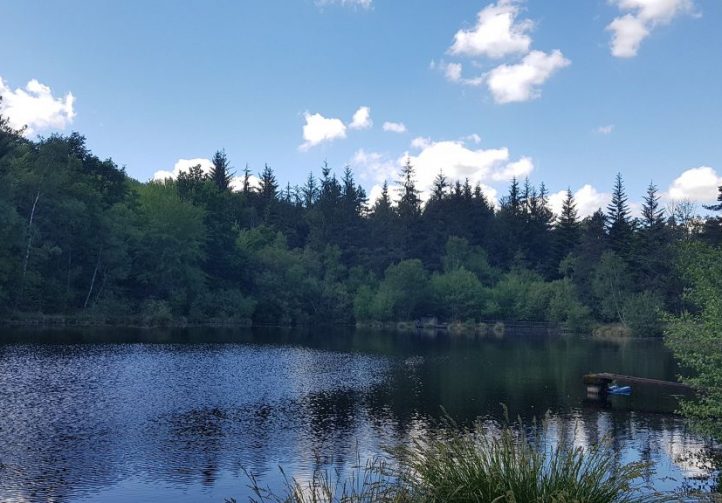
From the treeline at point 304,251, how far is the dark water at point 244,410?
829 inches

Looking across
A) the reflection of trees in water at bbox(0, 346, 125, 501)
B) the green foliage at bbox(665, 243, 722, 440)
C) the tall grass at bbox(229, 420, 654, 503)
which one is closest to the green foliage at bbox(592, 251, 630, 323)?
the reflection of trees in water at bbox(0, 346, 125, 501)

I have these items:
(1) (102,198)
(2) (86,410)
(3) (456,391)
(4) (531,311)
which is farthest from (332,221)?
(2) (86,410)

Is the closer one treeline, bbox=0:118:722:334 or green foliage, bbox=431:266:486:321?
treeline, bbox=0:118:722:334

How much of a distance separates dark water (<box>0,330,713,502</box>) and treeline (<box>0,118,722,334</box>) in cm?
2105

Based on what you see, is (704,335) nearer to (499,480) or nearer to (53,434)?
(499,480)

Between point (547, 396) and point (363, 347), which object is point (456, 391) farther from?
point (363, 347)

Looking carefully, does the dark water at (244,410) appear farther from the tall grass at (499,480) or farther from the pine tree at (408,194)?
the pine tree at (408,194)

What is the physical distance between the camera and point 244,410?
32.3 metres

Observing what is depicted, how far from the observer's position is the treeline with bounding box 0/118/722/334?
7894 centimetres

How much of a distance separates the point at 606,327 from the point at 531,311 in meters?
17.5

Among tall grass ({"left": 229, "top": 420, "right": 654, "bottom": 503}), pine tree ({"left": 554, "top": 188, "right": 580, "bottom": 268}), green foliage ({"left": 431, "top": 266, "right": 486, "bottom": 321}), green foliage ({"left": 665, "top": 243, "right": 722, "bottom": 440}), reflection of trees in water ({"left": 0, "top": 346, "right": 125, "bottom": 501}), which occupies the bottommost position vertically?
reflection of trees in water ({"left": 0, "top": 346, "right": 125, "bottom": 501})

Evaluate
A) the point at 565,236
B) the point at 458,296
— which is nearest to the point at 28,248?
the point at 458,296

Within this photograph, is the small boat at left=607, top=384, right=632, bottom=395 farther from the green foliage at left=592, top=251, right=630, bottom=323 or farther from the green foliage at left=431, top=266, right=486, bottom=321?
the green foliage at left=431, top=266, right=486, bottom=321

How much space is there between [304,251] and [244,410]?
98728 millimetres
